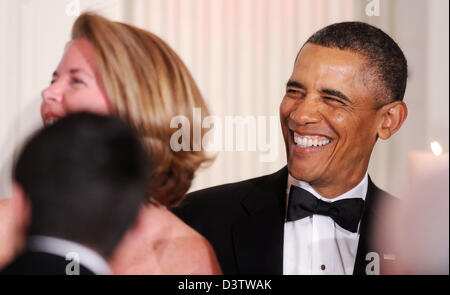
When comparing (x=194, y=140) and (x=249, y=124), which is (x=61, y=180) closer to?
(x=194, y=140)

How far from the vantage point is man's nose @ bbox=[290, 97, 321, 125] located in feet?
7.25

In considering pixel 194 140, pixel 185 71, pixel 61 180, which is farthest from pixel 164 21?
pixel 61 180

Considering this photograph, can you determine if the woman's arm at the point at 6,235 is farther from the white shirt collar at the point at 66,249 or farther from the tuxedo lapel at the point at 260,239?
the tuxedo lapel at the point at 260,239

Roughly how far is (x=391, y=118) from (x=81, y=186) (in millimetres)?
1146

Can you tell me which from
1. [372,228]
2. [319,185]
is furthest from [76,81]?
[372,228]

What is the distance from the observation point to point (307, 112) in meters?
2.22

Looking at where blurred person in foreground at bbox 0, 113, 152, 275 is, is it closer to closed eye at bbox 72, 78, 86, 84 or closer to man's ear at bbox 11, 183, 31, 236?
man's ear at bbox 11, 183, 31, 236

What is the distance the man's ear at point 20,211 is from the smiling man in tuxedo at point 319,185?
0.54 meters

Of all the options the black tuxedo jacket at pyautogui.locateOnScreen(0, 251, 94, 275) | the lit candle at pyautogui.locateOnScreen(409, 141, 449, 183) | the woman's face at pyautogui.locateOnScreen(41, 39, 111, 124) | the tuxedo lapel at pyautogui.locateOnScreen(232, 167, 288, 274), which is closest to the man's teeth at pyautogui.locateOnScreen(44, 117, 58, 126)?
the woman's face at pyautogui.locateOnScreen(41, 39, 111, 124)

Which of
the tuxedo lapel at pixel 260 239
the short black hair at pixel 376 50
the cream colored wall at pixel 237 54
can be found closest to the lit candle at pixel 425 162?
the cream colored wall at pixel 237 54

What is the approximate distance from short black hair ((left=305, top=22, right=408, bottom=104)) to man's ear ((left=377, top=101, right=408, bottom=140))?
0.03 meters

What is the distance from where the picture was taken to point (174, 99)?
7.30 feet

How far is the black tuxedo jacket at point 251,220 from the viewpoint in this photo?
7.42 ft
